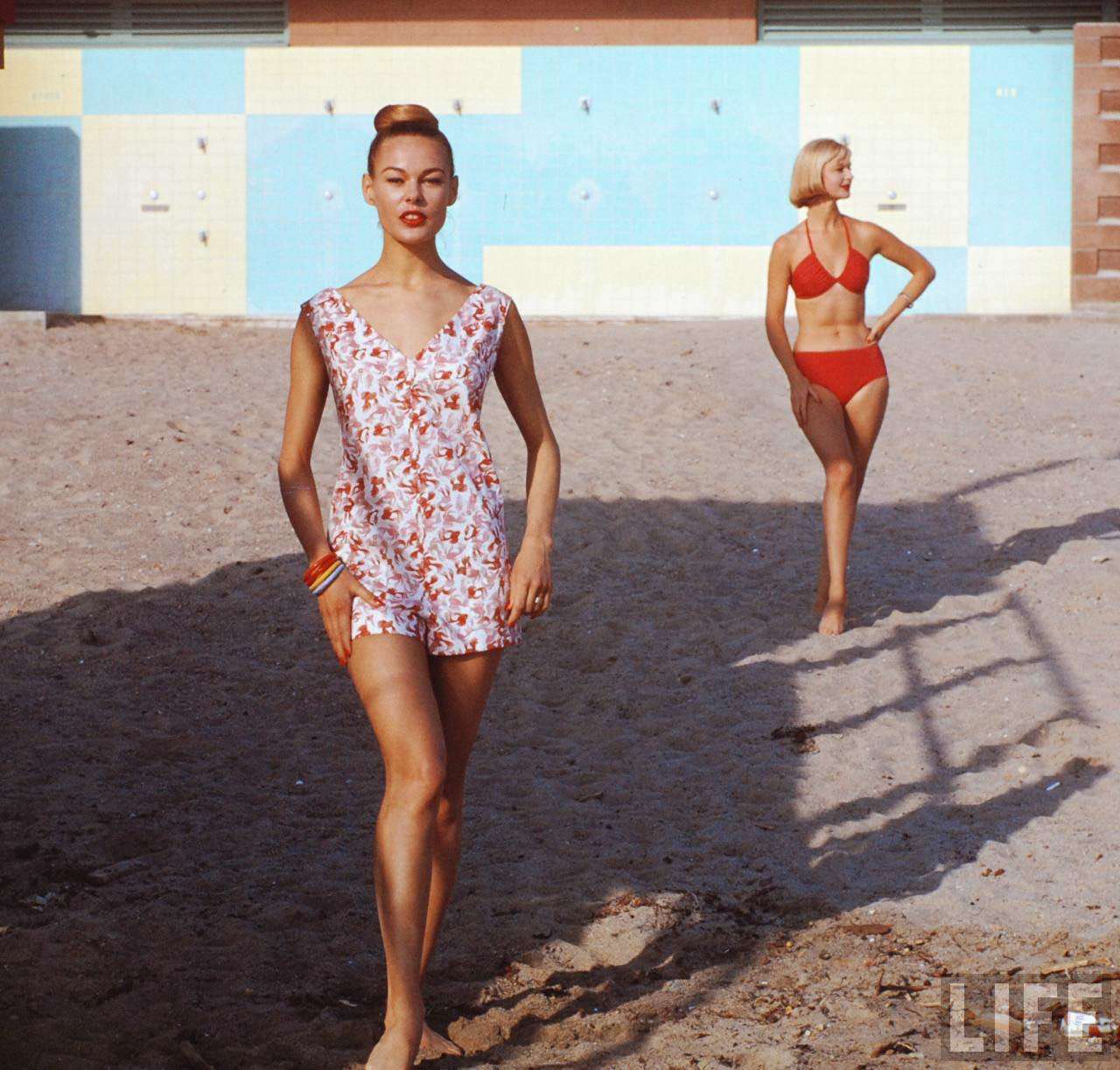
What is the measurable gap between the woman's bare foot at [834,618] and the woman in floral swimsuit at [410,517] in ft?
12.0

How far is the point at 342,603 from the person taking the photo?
290cm

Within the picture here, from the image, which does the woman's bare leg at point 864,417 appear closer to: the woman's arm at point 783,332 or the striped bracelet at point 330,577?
the woman's arm at point 783,332

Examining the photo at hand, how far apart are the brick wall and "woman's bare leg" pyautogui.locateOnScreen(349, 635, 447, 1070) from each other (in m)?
13.7

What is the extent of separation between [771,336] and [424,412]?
3669 millimetres

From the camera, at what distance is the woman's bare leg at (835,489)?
20.9 feet

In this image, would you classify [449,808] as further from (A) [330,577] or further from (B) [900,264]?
(B) [900,264]

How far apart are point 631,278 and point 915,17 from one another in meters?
3.92

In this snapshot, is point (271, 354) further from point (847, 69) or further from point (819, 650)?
point (819, 650)

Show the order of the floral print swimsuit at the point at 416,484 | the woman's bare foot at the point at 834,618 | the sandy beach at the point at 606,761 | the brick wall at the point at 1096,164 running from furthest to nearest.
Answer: the brick wall at the point at 1096,164 → the woman's bare foot at the point at 834,618 → the sandy beach at the point at 606,761 → the floral print swimsuit at the point at 416,484

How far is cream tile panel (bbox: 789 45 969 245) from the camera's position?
15.1 metres

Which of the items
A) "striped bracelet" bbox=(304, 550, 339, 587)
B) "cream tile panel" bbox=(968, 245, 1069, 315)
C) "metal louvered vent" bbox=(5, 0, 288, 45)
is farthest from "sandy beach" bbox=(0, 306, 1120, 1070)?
"metal louvered vent" bbox=(5, 0, 288, 45)

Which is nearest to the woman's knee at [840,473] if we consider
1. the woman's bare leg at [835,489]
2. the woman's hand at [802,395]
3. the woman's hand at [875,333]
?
the woman's bare leg at [835,489]

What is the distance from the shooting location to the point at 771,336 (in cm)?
641

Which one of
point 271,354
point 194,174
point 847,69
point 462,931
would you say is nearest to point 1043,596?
point 462,931
